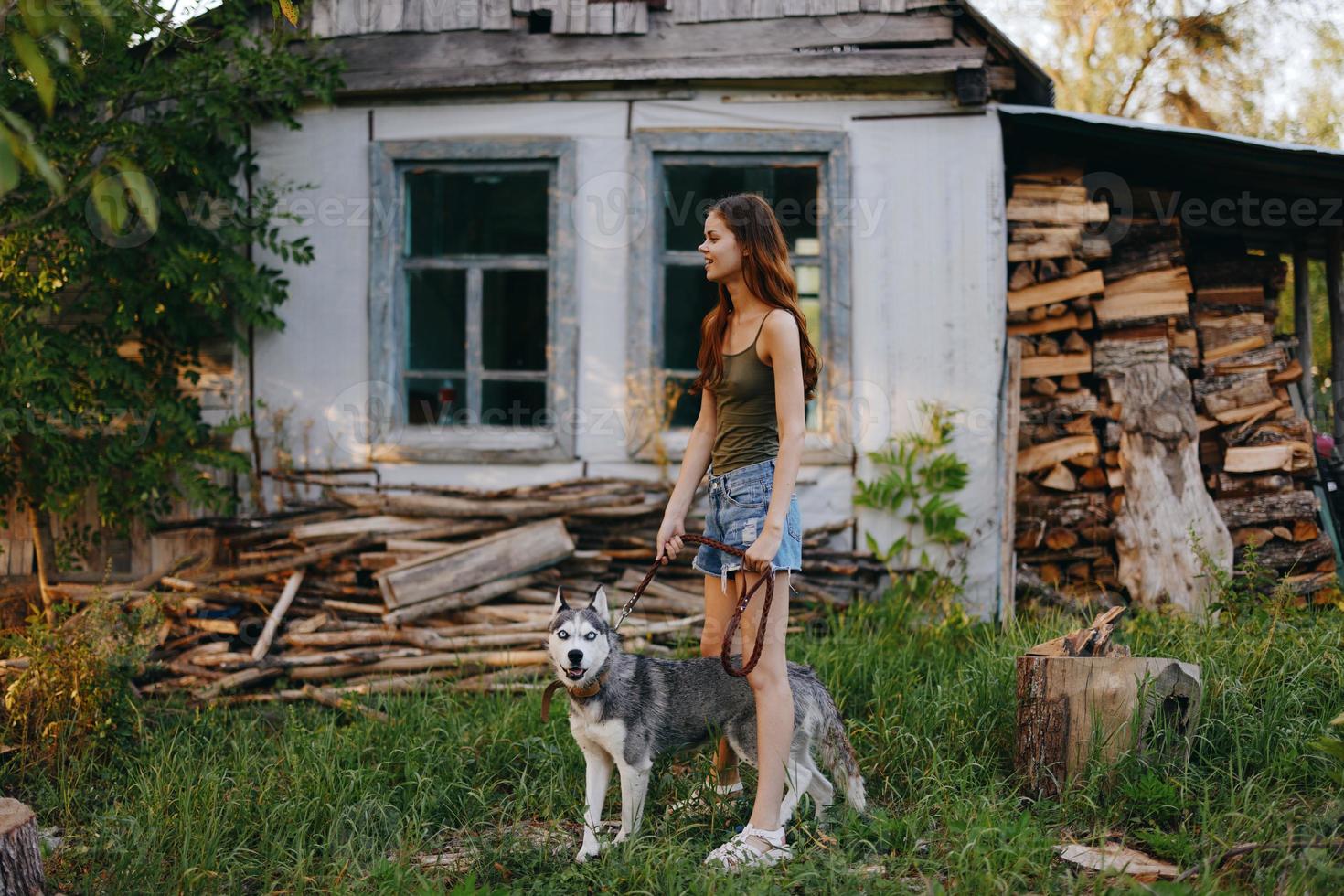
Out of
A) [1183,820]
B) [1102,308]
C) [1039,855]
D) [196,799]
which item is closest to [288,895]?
[196,799]

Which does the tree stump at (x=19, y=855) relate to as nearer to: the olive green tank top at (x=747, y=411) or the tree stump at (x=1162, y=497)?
the olive green tank top at (x=747, y=411)

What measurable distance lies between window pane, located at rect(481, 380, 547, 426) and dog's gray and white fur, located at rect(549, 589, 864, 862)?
3.64 meters

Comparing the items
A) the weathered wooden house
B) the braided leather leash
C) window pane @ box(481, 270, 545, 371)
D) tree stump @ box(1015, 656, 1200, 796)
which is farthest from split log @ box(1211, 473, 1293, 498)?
window pane @ box(481, 270, 545, 371)

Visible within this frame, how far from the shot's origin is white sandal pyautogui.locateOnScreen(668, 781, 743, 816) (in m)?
3.90

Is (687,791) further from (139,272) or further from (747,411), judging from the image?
(139,272)

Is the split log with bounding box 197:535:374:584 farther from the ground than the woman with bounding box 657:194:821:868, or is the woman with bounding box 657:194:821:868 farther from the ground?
the woman with bounding box 657:194:821:868

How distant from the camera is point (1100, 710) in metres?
3.91

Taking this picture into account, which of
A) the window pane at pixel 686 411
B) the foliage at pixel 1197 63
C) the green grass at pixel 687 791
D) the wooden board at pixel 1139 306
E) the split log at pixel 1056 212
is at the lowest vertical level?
the green grass at pixel 687 791

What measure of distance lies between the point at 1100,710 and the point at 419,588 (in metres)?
3.81

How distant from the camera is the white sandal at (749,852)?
3371mm

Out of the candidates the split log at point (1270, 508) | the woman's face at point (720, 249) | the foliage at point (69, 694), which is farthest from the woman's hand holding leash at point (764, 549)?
the split log at point (1270, 508)

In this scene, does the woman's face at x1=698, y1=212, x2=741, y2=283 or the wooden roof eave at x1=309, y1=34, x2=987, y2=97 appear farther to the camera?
the wooden roof eave at x1=309, y1=34, x2=987, y2=97

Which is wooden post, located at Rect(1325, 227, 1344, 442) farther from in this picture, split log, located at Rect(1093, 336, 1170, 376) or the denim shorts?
the denim shorts

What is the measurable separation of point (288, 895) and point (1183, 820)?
3220 millimetres
